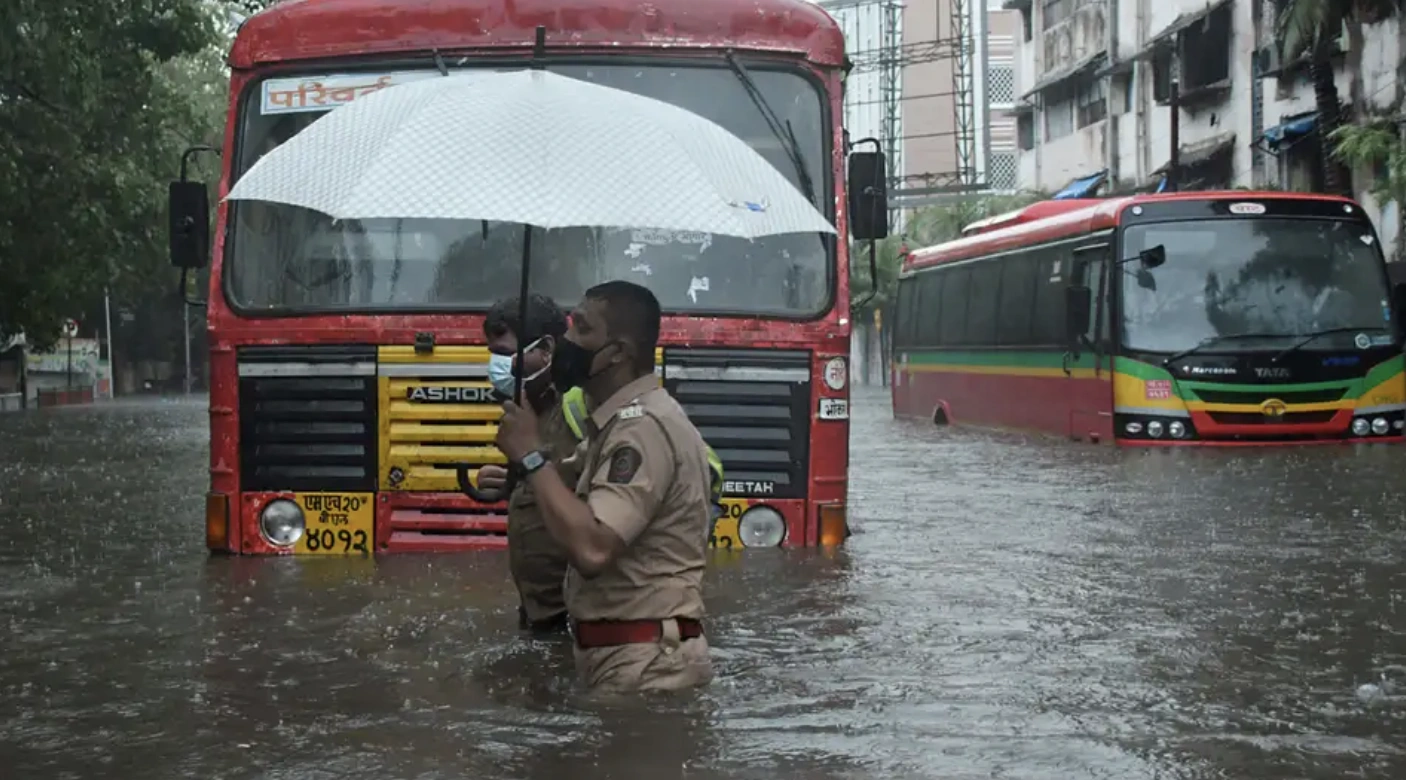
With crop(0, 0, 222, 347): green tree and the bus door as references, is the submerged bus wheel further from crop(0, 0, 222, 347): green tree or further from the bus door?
crop(0, 0, 222, 347): green tree

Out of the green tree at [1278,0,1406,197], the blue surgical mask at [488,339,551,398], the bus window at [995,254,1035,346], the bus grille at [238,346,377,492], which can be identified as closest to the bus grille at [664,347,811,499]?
the blue surgical mask at [488,339,551,398]

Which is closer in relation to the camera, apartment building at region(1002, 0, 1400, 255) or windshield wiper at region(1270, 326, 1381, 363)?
windshield wiper at region(1270, 326, 1381, 363)

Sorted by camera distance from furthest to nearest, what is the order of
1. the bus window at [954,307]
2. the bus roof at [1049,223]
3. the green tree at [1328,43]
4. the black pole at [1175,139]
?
the black pole at [1175,139] < the green tree at [1328,43] < the bus window at [954,307] < the bus roof at [1049,223]

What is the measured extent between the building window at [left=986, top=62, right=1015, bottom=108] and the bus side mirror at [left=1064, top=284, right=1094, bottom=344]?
184 feet

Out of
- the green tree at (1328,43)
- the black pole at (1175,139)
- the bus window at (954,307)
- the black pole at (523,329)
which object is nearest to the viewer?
the black pole at (523,329)

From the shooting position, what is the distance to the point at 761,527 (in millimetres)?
10359

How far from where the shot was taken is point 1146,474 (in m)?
17.8

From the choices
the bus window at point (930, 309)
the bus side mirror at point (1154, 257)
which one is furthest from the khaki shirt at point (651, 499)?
the bus window at point (930, 309)

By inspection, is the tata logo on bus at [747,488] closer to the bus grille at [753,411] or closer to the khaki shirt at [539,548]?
the bus grille at [753,411]

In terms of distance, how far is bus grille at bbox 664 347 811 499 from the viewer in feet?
33.7

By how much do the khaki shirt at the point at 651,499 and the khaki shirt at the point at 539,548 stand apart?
52.5 inches

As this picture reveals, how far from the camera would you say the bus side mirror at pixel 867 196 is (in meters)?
10.6

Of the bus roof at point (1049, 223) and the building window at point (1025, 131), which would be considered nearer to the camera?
the bus roof at point (1049, 223)

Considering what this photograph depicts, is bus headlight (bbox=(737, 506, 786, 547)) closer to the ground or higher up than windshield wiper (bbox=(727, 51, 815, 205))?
closer to the ground
